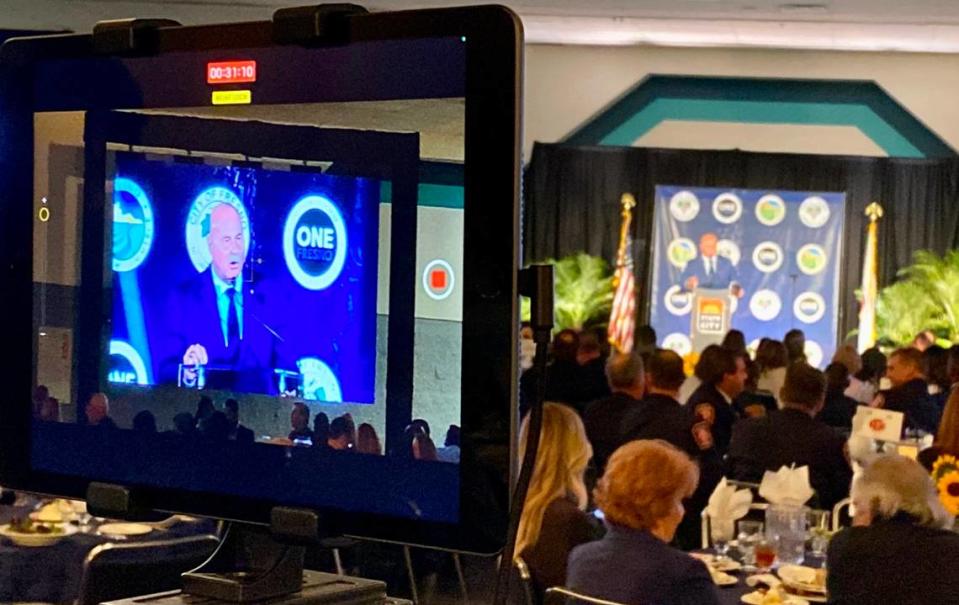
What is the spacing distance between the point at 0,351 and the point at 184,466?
0.79 ft

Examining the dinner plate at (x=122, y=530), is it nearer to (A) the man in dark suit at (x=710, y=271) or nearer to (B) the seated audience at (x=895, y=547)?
(B) the seated audience at (x=895, y=547)

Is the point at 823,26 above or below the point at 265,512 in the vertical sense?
above

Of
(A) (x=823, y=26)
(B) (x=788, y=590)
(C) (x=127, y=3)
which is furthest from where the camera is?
(A) (x=823, y=26)

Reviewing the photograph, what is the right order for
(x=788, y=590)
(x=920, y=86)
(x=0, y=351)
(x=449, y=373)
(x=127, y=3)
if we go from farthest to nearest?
(x=920, y=86) < (x=127, y=3) < (x=788, y=590) < (x=0, y=351) < (x=449, y=373)

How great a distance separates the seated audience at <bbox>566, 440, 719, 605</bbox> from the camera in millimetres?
3037

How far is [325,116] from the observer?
1.07 m

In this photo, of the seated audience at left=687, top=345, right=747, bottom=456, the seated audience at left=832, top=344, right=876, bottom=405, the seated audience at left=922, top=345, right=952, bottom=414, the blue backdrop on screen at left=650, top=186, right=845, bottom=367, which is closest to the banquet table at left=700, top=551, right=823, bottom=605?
the seated audience at left=687, top=345, right=747, bottom=456

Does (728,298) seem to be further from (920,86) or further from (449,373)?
(449,373)

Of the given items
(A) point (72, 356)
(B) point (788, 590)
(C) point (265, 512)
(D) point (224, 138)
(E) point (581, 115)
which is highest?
(E) point (581, 115)

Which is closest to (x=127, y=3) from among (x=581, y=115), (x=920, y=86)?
(x=581, y=115)

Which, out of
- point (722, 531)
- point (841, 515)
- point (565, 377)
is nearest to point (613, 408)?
point (841, 515)

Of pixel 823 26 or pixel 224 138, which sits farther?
pixel 823 26

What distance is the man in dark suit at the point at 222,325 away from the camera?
1078mm

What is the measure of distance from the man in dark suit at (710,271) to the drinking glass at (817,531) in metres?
6.13
